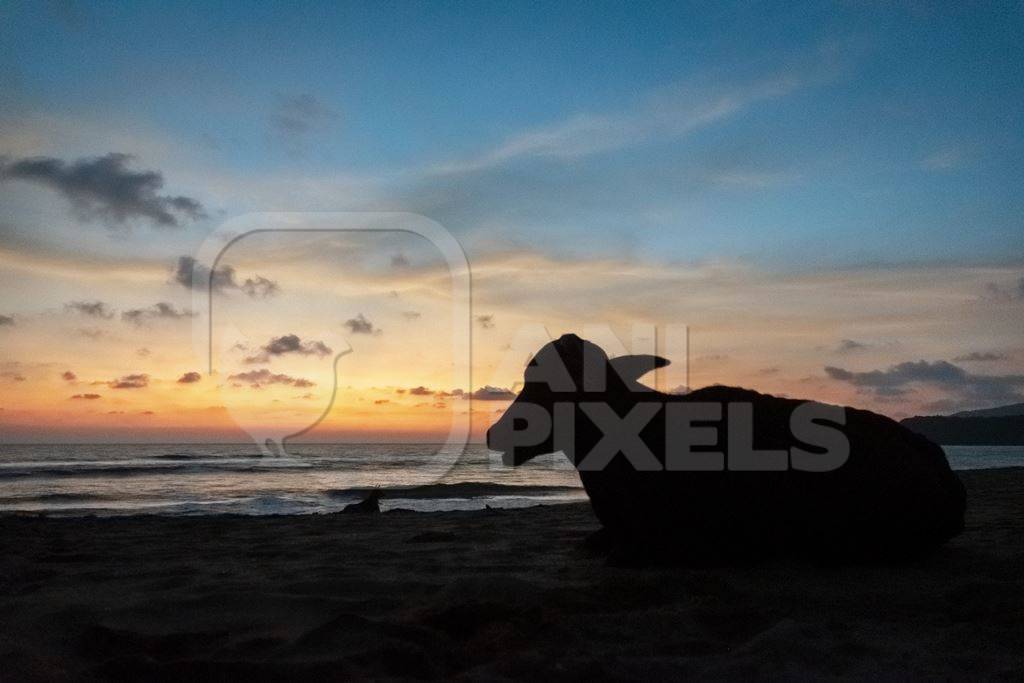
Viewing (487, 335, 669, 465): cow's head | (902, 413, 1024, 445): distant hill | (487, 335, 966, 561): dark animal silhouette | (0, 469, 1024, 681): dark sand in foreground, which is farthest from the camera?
(902, 413, 1024, 445): distant hill

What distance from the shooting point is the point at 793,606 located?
414 cm

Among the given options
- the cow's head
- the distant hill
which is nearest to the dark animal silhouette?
the cow's head

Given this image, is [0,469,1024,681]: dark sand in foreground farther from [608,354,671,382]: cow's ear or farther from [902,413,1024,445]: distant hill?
[902,413,1024,445]: distant hill

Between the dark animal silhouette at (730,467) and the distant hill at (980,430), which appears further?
the distant hill at (980,430)

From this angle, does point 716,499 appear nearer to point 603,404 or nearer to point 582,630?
point 603,404

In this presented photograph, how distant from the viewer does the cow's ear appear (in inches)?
222

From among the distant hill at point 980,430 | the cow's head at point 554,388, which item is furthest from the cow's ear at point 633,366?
the distant hill at point 980,430

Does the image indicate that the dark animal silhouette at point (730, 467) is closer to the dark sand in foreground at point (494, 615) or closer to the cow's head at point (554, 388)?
the cow's head at point (554, 388)

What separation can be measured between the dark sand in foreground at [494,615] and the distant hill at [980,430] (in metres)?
108

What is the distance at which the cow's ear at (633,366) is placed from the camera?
18.5 feet

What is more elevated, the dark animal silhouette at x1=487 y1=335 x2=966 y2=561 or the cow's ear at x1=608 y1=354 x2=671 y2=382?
the cow's ear at x1=608 y1=354 x2=671 y2=382

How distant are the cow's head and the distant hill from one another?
107590 millimetres

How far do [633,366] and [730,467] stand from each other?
1038mm

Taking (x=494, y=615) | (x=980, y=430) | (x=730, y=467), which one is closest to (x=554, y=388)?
(x=730, y=467)
